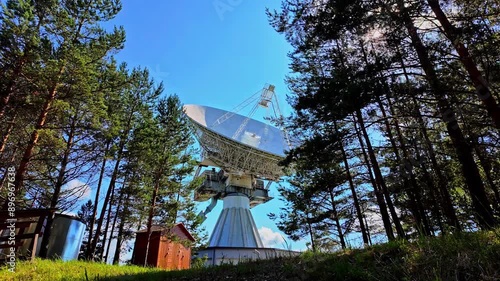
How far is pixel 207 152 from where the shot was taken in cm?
2791

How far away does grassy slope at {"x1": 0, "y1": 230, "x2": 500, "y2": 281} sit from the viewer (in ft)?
10.4

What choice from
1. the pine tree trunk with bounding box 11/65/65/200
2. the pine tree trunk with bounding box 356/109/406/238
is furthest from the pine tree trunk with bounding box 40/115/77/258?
the pine tree trunk with bounding box 356/109/406/238

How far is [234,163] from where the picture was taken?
27.5 meters

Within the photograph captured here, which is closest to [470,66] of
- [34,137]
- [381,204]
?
[381,204]

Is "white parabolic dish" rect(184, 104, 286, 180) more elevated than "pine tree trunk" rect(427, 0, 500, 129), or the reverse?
"white parabolic dish" rect(184, 104, 286, 180)

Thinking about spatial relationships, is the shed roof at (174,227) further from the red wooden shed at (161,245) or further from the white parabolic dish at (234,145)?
the white parabolic dish at (234,145)

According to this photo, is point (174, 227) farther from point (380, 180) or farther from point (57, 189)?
point (380, 180)

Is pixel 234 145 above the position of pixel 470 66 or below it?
above

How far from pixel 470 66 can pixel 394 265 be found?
5.64m

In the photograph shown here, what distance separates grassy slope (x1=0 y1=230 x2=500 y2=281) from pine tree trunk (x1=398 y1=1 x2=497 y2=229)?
2866 mm

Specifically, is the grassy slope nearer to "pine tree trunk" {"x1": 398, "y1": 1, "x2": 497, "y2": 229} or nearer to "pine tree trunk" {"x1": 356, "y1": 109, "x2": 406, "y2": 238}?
"pine tree trunk" {"x1": 398, "y1": 1, "x2": 497, "y2": 229}

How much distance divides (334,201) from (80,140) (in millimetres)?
13982

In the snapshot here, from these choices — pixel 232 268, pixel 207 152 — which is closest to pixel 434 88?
pixel 232 268

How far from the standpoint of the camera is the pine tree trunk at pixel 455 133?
6730mm
